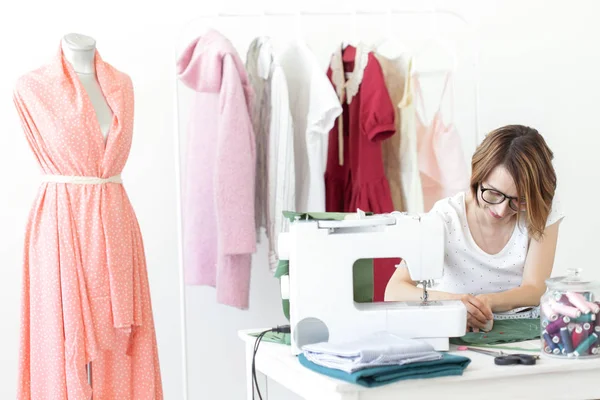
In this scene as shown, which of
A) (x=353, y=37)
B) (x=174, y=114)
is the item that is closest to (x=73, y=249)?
(x=174, y=114)

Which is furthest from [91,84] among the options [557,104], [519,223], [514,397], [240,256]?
[557,104]

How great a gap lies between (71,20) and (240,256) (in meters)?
1.28

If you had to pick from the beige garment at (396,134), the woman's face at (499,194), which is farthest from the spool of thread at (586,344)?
the beige garment at (396,134)

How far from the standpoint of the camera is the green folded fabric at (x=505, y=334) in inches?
83.2

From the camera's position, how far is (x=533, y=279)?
2564 mm

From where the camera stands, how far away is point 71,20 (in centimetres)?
379

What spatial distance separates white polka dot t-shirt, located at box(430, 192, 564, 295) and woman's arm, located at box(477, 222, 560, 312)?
5cm

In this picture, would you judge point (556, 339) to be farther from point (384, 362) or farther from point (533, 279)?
point (533, 279)

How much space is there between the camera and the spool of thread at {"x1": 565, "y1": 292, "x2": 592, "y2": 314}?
1937mm

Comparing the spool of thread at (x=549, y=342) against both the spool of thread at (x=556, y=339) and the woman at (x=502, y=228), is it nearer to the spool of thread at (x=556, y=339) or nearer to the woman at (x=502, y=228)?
the spool of thread at (x=556, y=339)

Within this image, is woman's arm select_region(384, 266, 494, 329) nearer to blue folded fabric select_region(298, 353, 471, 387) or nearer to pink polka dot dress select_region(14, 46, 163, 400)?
blue folded fabric select_region(298, 353, 471, 387)

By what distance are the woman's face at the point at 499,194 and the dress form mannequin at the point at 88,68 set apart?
1.21m

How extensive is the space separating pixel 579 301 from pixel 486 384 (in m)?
0.29

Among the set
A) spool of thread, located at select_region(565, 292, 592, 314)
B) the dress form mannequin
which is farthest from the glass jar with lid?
the dress form mannequin
